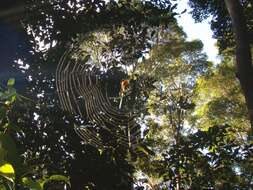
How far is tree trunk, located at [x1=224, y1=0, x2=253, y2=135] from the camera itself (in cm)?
291

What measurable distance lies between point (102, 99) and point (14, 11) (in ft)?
3.60

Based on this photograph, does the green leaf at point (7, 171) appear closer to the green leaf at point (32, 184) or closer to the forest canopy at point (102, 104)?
the green leaf at point (32, 184)

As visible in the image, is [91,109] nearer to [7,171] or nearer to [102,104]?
[102,104]

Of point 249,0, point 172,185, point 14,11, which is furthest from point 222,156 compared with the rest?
point 249,0

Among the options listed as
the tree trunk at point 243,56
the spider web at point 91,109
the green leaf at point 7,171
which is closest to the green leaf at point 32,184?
the green leaf at point 7,171

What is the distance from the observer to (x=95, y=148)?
3854mm

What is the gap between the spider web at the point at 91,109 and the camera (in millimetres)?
3812

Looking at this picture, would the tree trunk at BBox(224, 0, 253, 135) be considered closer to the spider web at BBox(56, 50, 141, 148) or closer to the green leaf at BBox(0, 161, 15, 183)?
the spider web at BBox(56, 50, 141, 148)

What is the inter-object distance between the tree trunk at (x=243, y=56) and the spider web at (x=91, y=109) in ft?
3.34

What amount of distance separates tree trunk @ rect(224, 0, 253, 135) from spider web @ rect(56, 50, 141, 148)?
1017 millimetres

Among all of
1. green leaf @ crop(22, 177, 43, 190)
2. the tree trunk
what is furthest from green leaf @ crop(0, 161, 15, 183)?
the tree trunk

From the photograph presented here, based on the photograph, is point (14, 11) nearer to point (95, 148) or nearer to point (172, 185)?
point (95, 148)

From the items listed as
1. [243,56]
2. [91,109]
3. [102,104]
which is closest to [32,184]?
[243,56]

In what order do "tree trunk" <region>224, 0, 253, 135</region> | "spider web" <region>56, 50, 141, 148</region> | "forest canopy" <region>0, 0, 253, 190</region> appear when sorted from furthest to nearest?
"spider web" <region>56, 50, 141, 148</region> → "forest canopy" <region>0, 0, 253, 190</region> → "tree trunk" <region>224, 0, 253, 135</region>
